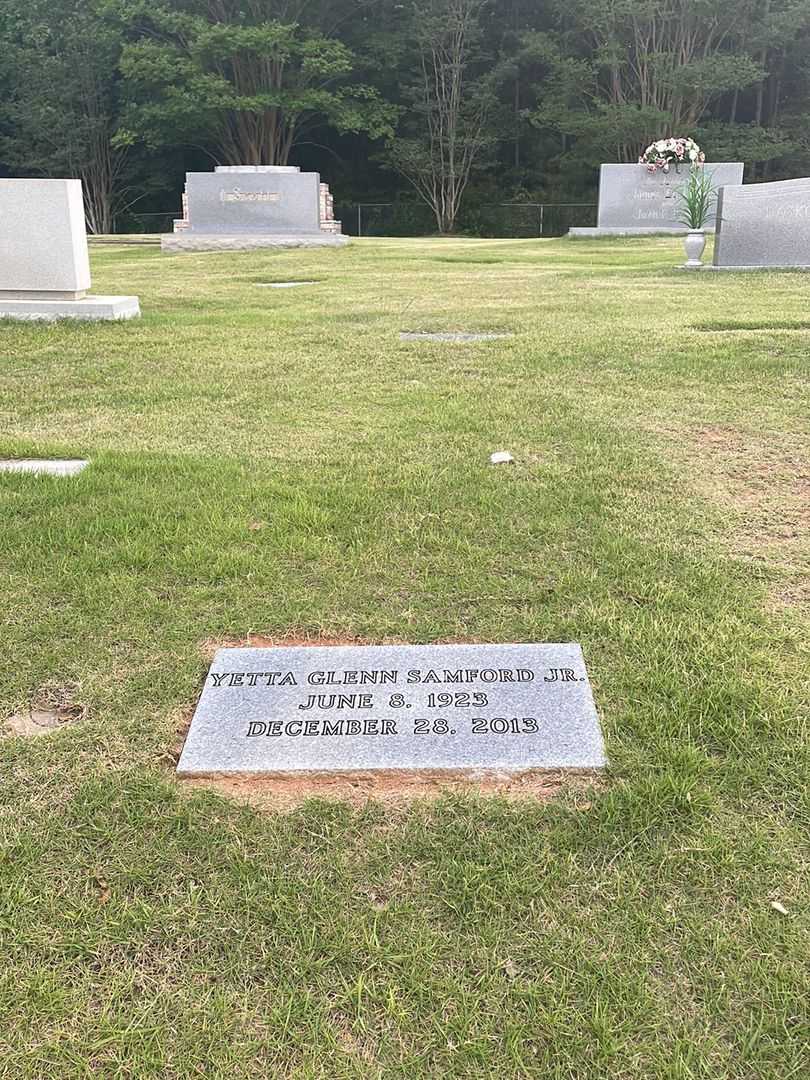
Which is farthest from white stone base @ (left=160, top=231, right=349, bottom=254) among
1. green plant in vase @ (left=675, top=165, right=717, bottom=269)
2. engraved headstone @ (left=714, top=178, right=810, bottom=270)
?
engraved headstone @ (left=714, top=178, right=810, bottom=270)

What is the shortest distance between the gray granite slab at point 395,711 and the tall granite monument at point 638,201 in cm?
1862

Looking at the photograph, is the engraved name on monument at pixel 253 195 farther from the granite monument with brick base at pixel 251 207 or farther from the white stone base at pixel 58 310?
the white stone base at pixel 58 310

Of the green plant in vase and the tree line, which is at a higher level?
the tree line

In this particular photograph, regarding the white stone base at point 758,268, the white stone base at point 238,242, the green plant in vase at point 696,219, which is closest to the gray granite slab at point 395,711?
the white stone base at point 758,268

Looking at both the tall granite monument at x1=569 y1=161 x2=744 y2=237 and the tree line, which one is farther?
the tree line

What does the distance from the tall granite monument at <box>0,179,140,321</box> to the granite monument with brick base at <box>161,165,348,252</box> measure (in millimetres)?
11588

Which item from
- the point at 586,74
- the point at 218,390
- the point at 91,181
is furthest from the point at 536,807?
the point at 91,181

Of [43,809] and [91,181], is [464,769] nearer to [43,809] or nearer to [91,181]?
[43,809]

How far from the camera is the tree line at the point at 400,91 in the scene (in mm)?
28062

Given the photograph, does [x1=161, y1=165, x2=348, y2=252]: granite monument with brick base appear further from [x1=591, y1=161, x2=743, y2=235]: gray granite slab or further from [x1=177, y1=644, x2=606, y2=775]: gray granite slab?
[x1=177, y1=644, x2=606, y2=775]: gray granite slab

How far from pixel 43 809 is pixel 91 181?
34.6 metres

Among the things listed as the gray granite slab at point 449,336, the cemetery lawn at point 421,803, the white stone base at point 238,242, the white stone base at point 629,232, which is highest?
the white stone base at point 629,232

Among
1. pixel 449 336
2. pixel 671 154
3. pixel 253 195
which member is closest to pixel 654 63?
pixel 671 154

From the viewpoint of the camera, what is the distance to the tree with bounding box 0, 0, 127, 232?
1192 inches
